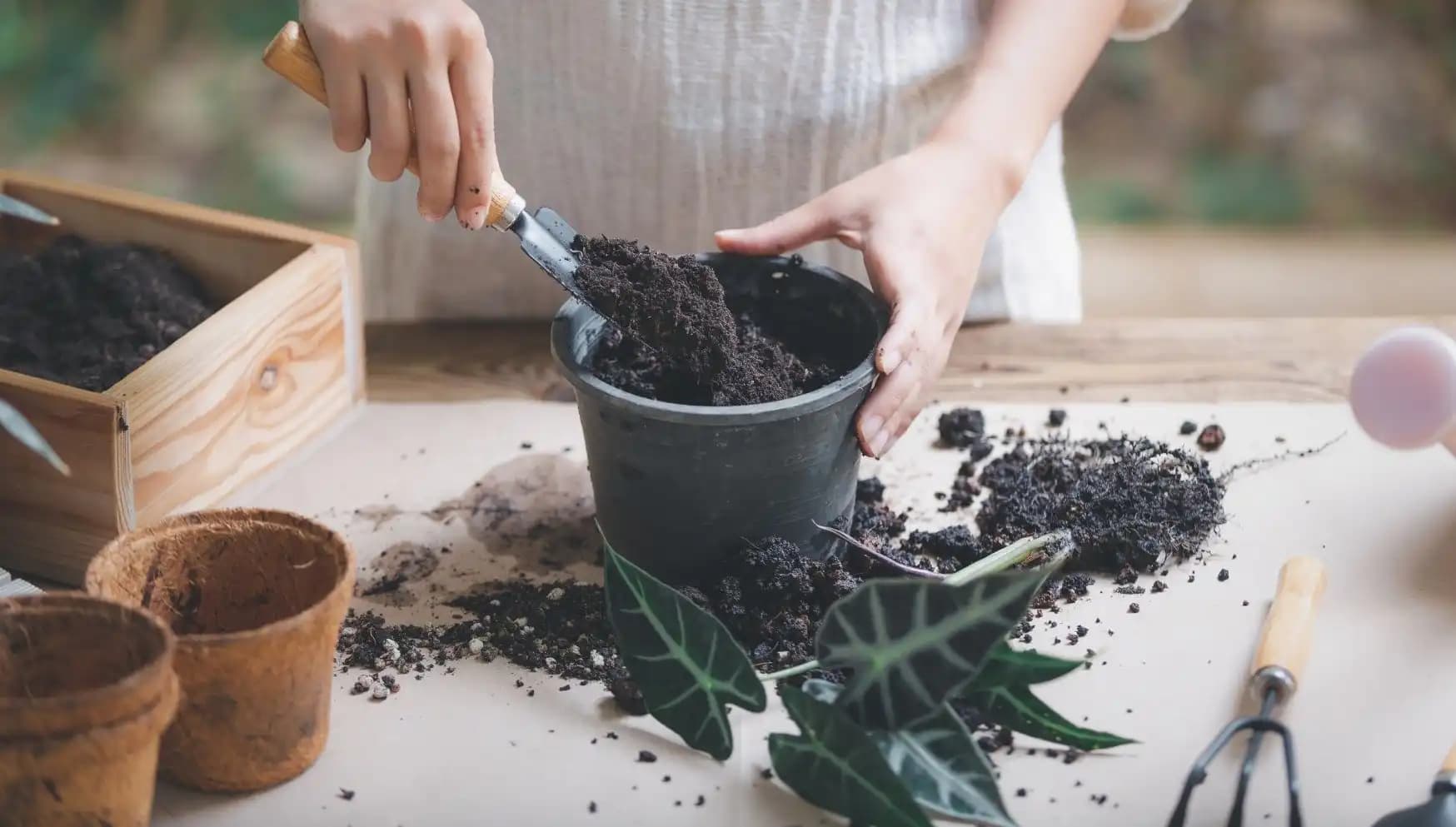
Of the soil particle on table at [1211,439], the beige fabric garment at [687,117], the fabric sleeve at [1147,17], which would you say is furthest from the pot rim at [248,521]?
the fabric sleeve at [1147,17]

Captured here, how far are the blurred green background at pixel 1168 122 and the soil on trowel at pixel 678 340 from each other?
2.05m

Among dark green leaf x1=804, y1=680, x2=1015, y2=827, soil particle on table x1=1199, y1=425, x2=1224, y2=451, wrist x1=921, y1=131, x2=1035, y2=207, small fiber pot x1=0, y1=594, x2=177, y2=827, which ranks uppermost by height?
soil particle on table x1=1199, y1=425, x2=1224, y2=451

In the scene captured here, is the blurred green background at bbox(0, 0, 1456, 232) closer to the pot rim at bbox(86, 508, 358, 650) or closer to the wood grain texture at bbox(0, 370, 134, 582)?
the wood grain texture at bbox(0, 370, 134, 582)

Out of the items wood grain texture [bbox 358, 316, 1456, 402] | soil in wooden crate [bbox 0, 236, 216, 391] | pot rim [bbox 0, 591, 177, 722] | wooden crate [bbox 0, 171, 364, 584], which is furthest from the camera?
wood grain texture [bbox 358, 316, 1456, 402]

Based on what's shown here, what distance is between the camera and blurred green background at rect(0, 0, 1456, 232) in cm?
294

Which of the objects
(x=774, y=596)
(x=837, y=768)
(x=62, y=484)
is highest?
(x=774, y=596)

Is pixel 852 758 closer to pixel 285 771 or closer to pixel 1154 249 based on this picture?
pixel 285 771

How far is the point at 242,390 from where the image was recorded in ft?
4.05

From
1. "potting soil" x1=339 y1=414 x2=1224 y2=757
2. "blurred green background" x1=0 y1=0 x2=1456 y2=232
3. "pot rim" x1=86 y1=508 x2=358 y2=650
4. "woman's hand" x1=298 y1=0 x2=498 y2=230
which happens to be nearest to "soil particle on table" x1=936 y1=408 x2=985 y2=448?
"potting soil" x1=339 y1=414 x2=1224 y2=757

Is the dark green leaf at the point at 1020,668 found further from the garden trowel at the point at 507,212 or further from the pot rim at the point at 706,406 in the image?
the garden trowel at the point at 507,212

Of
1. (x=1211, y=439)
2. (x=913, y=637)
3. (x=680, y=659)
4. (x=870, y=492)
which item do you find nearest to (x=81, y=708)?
(x=680, y=659)

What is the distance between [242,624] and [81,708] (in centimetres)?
23

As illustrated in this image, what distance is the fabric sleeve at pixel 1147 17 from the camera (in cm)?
145

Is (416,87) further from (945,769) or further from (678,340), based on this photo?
(945,769)
